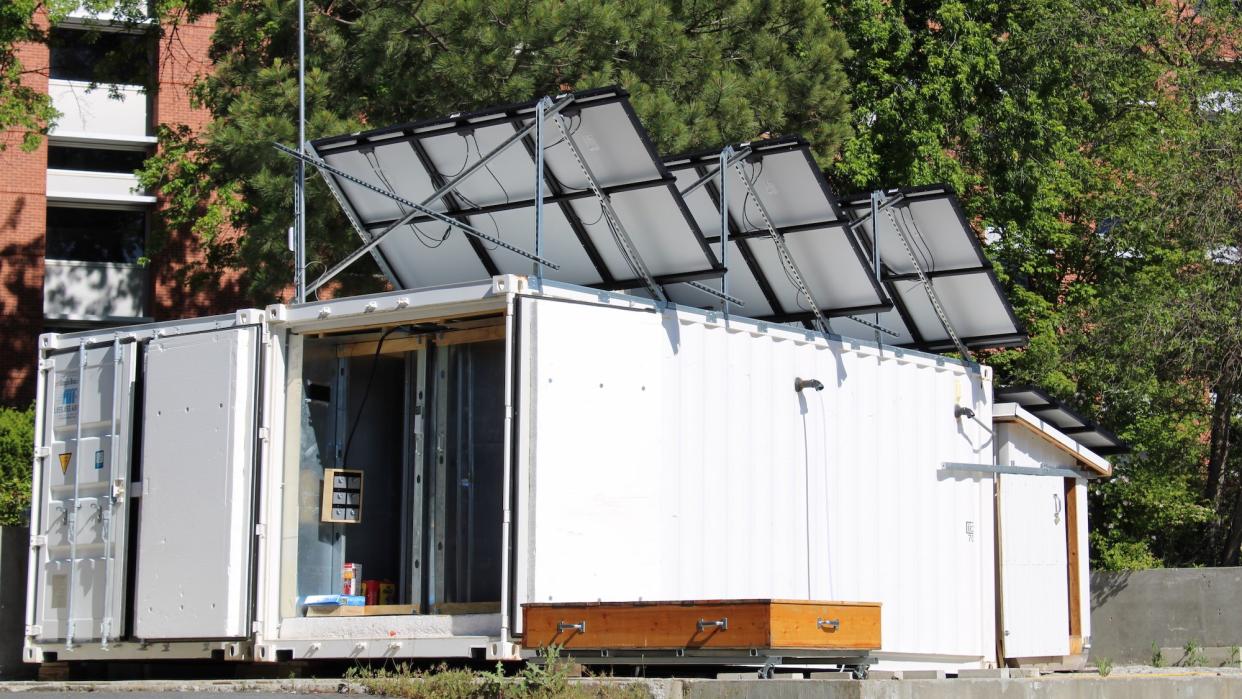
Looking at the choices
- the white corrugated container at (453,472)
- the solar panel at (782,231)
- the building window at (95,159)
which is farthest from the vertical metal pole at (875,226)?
the building window at (95,159)

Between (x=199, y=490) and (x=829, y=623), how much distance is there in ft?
16.5

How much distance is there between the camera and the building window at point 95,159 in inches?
1416

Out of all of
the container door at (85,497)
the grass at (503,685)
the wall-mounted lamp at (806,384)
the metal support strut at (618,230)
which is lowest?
the grass at (503,685)

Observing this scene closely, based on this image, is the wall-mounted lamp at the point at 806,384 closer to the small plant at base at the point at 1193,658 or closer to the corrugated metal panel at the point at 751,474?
the corrugated metal panel at the point at 751,474

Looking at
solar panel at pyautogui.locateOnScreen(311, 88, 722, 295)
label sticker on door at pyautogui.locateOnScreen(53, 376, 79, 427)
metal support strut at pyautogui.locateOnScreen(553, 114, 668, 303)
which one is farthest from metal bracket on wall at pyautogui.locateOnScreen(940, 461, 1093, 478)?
label sticker on door at pyautogui.locateOnScreen(53, 376, 79, 427)

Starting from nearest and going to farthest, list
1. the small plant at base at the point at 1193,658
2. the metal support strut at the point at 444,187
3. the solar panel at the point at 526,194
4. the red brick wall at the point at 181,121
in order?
the metal support strut at the point at 444,187, the solar panel at the point at 526,194, the small plant at base at the point at 1193,658, the red brick wall at the point at 181,121

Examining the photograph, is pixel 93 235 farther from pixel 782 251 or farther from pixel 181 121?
pixel 782 251

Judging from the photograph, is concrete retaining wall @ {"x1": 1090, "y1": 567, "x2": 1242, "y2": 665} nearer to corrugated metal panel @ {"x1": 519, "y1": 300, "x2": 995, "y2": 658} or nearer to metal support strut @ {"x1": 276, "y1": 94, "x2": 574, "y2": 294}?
corrugated metal panel @ {"x1": 519, "y1": 300, "x2": 995, "y2": 658}

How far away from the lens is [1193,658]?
60.2 feet

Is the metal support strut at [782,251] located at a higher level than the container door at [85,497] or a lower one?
higher

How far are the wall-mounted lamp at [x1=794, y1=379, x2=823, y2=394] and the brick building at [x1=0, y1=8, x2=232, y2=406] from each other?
872 inches

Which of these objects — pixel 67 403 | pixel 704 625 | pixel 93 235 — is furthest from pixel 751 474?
pixel 93 235

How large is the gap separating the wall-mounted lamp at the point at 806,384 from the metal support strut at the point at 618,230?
1316mm

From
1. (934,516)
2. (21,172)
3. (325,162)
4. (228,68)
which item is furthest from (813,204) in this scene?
(21,172)
